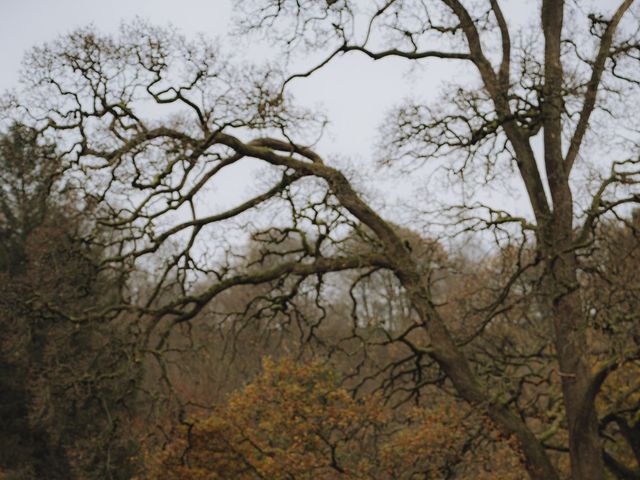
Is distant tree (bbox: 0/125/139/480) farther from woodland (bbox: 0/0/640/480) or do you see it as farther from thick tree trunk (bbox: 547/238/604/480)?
thick tree trunk (bbox: 547/238/604/480)

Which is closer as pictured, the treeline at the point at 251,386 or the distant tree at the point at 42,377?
the treeline at the point at 251,386

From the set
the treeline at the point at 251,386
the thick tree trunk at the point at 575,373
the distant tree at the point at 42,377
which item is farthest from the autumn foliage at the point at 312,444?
the distant tree at the point at 42,377

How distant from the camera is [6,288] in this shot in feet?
38.7

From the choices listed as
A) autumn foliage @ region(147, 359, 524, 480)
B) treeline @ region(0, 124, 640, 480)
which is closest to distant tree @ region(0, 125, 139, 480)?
treeline @ region(0, 124, 640, 480)

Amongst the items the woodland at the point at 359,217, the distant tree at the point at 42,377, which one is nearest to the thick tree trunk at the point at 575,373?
the woodland at the point at 359,217

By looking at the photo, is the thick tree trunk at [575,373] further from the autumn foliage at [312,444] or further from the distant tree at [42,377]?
the distant tree at [42,377]

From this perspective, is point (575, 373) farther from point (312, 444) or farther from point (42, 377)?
point (42, 377)

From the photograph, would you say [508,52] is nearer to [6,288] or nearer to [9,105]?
[9,105]

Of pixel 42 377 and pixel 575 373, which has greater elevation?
pixel 42 377

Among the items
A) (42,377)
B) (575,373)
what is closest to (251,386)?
(42,377)

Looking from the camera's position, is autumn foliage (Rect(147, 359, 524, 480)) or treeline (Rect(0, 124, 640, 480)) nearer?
treeline (Rect(0, 124, 640, 480))

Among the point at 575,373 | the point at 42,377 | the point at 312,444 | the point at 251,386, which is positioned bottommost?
the point at 312,444

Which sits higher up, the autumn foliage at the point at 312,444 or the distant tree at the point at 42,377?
the distant tree at the point at 42,377

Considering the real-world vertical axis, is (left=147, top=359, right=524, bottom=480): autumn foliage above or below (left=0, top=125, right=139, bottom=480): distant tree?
below
